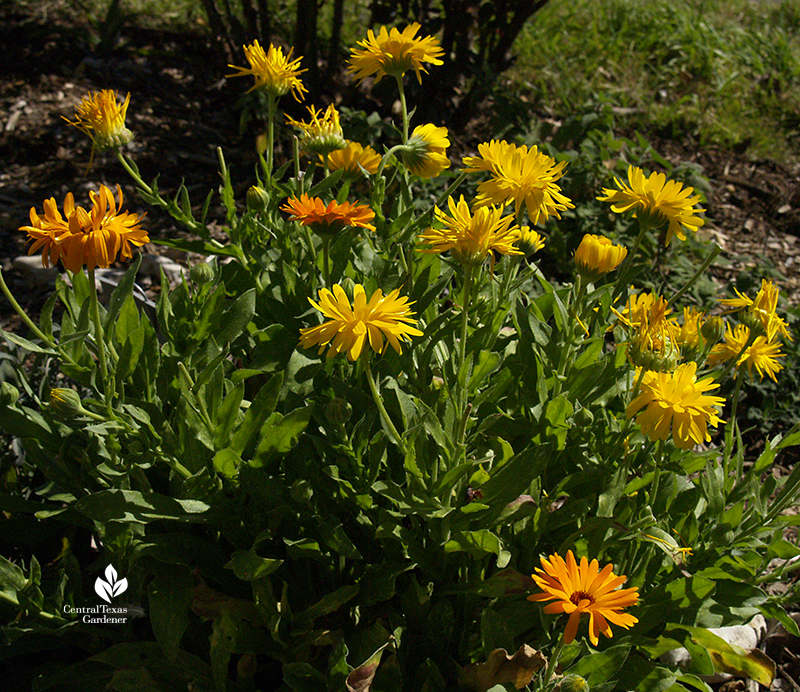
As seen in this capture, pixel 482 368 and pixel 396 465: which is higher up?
pixel 482 368

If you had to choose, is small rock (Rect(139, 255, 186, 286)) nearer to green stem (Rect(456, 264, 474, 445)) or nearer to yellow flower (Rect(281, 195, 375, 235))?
yellow flower (Rect(281, 195, 375, 235))

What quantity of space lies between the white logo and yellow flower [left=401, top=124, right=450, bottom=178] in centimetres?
128

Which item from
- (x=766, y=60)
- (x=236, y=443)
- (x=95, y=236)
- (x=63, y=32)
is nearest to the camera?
(x=95, y=236)

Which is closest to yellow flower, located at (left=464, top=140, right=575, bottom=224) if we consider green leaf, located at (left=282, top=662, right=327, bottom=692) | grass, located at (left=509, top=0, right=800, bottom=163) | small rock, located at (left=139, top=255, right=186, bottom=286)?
green leaf, located at (left=282, top=662, right=327, bottom=692)

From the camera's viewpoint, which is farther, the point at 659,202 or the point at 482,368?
the point at 482,368

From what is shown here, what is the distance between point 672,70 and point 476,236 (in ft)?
16.9

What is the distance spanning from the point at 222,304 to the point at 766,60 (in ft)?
20.4

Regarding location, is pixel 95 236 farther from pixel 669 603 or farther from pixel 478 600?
pixel 669 603

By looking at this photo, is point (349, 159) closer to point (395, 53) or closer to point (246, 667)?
point (395, 53)

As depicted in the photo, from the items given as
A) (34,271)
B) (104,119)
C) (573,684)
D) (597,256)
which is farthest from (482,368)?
(34,271)

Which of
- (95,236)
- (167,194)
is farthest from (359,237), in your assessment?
(167,194)

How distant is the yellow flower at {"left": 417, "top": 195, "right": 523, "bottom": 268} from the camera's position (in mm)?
1454

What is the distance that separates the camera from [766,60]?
6.28 meters

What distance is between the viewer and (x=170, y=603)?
1646 millimetres
